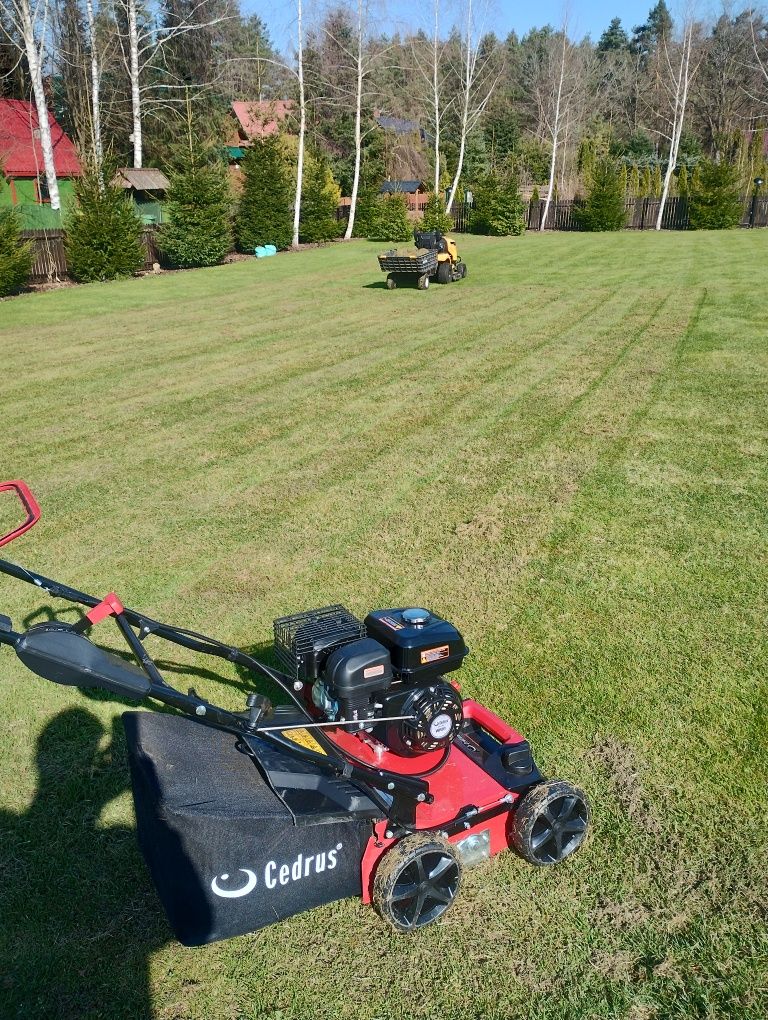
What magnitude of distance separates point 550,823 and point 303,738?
1154 millimetres

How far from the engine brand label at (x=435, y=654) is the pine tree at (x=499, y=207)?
125ft

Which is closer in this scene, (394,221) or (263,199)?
(263,199)

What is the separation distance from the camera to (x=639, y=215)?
42375 millimetres

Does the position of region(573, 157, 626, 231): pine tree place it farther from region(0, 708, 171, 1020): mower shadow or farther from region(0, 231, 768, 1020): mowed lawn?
region(0, 708, 171, 1020): mower shadow

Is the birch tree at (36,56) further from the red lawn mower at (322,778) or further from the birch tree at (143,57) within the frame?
the red lawn mower at (322,778)

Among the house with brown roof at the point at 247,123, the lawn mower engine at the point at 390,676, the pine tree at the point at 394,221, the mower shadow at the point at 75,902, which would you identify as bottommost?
the mower shadow at the point at 75,902

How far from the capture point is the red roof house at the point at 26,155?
1319 inches

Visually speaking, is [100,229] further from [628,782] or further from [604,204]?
[604,204]

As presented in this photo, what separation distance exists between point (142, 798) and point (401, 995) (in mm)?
1205

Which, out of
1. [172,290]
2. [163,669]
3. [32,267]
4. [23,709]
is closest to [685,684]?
[163,669]

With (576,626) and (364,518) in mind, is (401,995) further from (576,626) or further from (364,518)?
(364,518)

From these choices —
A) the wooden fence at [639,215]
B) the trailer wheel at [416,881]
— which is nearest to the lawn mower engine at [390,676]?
the trailer wheel at [416,881]

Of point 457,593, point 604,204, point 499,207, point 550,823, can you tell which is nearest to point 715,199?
point 604,204

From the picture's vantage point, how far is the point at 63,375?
1287 centimetres
